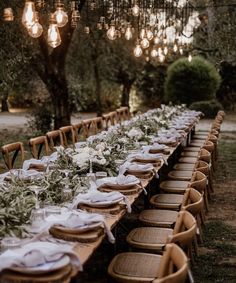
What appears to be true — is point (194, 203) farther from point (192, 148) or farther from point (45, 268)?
point (192, 148)

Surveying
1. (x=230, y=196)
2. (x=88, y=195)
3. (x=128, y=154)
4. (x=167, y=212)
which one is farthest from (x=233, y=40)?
(x=88, y=195)

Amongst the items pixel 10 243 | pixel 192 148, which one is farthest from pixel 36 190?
pixel 192 148

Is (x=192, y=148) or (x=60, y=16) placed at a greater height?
(x=60, y=16)

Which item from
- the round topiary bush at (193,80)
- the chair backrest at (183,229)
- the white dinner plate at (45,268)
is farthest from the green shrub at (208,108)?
the white dinner plate at (45,268)

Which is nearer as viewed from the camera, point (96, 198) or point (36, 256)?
point (36, 256)

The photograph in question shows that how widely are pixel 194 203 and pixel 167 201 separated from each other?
1.77 metres

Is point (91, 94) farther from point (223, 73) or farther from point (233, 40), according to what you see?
point (233, 40)

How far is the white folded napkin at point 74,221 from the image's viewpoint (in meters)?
3.36

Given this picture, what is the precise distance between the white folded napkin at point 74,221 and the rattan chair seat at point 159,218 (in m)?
1.48

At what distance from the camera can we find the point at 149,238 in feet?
14.8

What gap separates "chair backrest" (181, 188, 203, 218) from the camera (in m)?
3.93

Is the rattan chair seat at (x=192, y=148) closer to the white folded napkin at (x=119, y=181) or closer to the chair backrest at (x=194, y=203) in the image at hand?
the white folded napkin at (x=119, y=181)

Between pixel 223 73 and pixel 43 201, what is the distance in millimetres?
22554

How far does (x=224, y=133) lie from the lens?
16812mm
